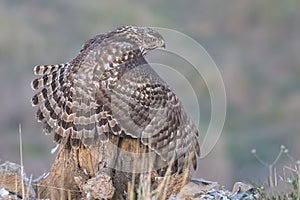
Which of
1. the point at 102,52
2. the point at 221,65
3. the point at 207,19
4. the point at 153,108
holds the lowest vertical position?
the point at 153,108

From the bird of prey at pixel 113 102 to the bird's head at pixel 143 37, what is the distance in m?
0.02

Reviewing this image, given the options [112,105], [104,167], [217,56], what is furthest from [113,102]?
[217,56]

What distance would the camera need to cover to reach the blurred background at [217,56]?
74.9ft

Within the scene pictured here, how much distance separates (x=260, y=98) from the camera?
2867cm

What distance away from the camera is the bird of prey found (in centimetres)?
825

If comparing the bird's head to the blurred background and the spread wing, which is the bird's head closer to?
the spread wing

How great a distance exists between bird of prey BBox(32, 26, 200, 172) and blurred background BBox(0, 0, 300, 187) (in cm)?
911

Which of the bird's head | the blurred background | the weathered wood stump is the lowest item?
the weathered wood stump

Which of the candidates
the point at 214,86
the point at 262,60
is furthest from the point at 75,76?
the point at 262,60

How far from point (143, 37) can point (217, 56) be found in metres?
22.5

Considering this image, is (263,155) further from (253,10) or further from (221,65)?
(253,10)

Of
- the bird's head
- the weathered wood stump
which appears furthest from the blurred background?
the weathered wood stump

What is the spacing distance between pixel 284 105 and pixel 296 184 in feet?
67.3

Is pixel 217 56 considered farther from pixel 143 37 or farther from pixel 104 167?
pixel 104 167
